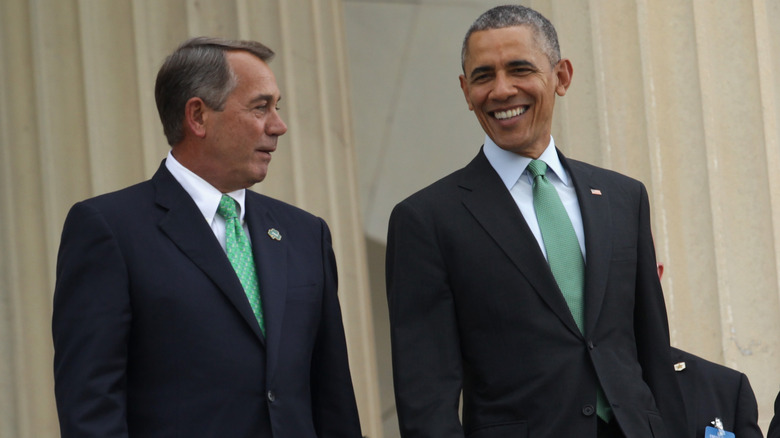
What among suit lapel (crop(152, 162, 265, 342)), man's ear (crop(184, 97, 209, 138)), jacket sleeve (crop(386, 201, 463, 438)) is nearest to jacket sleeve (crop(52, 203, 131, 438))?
suit lapel (crop(152, 162, 265, 342))

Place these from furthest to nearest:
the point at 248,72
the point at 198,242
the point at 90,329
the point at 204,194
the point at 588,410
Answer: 1. the point at 248,72
2. the point at 204,194
3. the point at 198,242
4. the point at 588,410
5. the point at 90,329

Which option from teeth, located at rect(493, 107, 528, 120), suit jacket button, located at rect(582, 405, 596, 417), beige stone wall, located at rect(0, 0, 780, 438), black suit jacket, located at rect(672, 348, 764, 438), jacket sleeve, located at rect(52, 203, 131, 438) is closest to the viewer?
jacket sleeve, located at rect(52, 203, 131, 438)

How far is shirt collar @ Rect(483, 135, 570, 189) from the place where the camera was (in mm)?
3855

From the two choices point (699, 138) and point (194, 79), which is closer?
point (194, 79)

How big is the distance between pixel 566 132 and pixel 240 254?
2323 mm

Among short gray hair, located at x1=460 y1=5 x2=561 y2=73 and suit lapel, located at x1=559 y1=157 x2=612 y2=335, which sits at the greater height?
short gray hair, located at x1=460 y1=5 x2=561 y2=73

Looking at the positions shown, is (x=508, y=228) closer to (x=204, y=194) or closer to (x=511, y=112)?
(x=511, y=112)

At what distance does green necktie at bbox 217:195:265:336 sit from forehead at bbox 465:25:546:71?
81cm

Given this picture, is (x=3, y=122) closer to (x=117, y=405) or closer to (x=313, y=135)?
(x=313, y=135)

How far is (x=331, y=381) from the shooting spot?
153 inches

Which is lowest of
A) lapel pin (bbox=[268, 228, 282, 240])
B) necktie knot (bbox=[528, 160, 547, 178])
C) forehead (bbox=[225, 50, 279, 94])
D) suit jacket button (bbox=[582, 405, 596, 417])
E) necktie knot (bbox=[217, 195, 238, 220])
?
suit jacket button (bbox=[582, 405, 596, 417])

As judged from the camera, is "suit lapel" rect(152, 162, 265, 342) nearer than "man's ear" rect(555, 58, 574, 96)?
Yes

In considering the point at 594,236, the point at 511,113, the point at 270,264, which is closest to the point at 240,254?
the point at 270,264

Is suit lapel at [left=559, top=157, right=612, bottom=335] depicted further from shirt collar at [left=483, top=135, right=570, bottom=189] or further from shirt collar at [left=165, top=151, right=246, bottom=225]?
shirt collar at [left=165, top=151, right=246, bottom=225]
